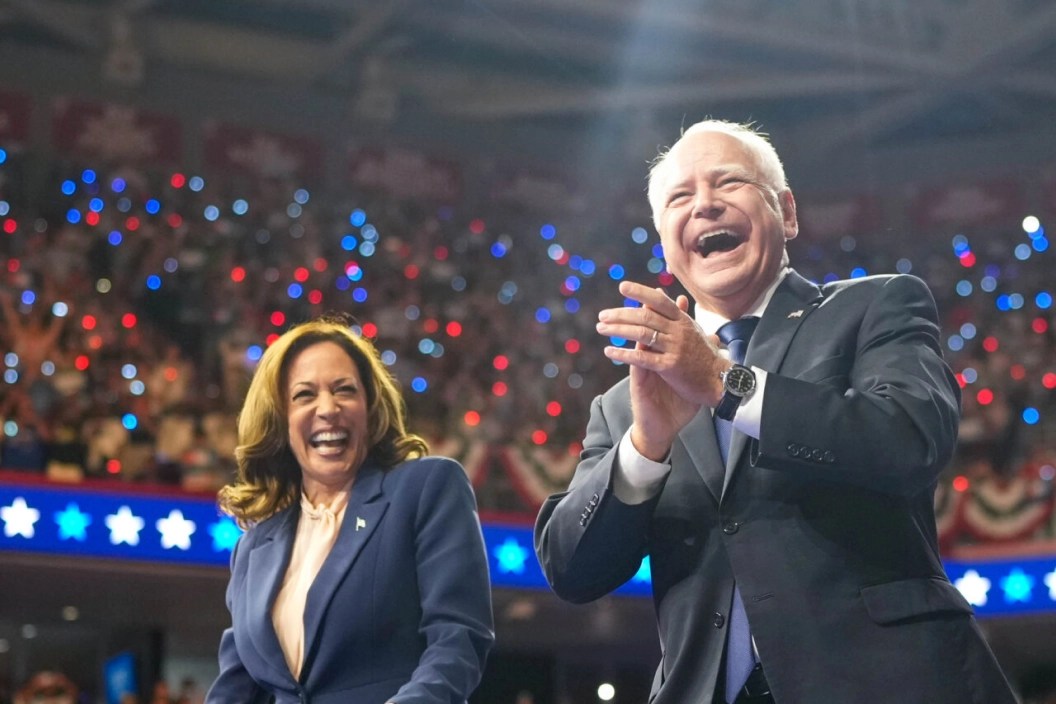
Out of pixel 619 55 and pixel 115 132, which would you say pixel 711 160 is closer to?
pixel 115 132

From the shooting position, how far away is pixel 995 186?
14.5m

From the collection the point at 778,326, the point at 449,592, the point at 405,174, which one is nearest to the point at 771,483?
the point at 778,326

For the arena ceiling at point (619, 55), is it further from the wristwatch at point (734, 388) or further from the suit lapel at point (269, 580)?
the wristwatch at point (734, 388)

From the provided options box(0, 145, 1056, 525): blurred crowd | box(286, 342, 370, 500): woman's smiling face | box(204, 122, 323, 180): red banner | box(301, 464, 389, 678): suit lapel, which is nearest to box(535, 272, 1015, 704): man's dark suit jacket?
box(301, 464, 389, 678): suit lapel

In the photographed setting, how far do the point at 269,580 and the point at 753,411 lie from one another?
1.08 m

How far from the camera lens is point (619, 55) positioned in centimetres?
1472

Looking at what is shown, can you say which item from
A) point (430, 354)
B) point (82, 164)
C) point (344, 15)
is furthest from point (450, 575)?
point (344, 15)

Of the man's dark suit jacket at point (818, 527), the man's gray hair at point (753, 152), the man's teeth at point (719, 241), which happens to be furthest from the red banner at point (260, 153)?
the man's dark suit jacket at point (818, 527)

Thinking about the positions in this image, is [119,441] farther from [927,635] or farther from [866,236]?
[866,236]

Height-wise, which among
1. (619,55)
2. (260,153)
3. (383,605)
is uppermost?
(619,55)

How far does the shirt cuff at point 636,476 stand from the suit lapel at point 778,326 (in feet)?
0.27

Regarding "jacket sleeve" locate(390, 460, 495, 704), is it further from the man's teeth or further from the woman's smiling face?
the man's teeth

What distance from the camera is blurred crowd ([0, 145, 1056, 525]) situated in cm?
781

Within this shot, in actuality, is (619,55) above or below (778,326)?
above
